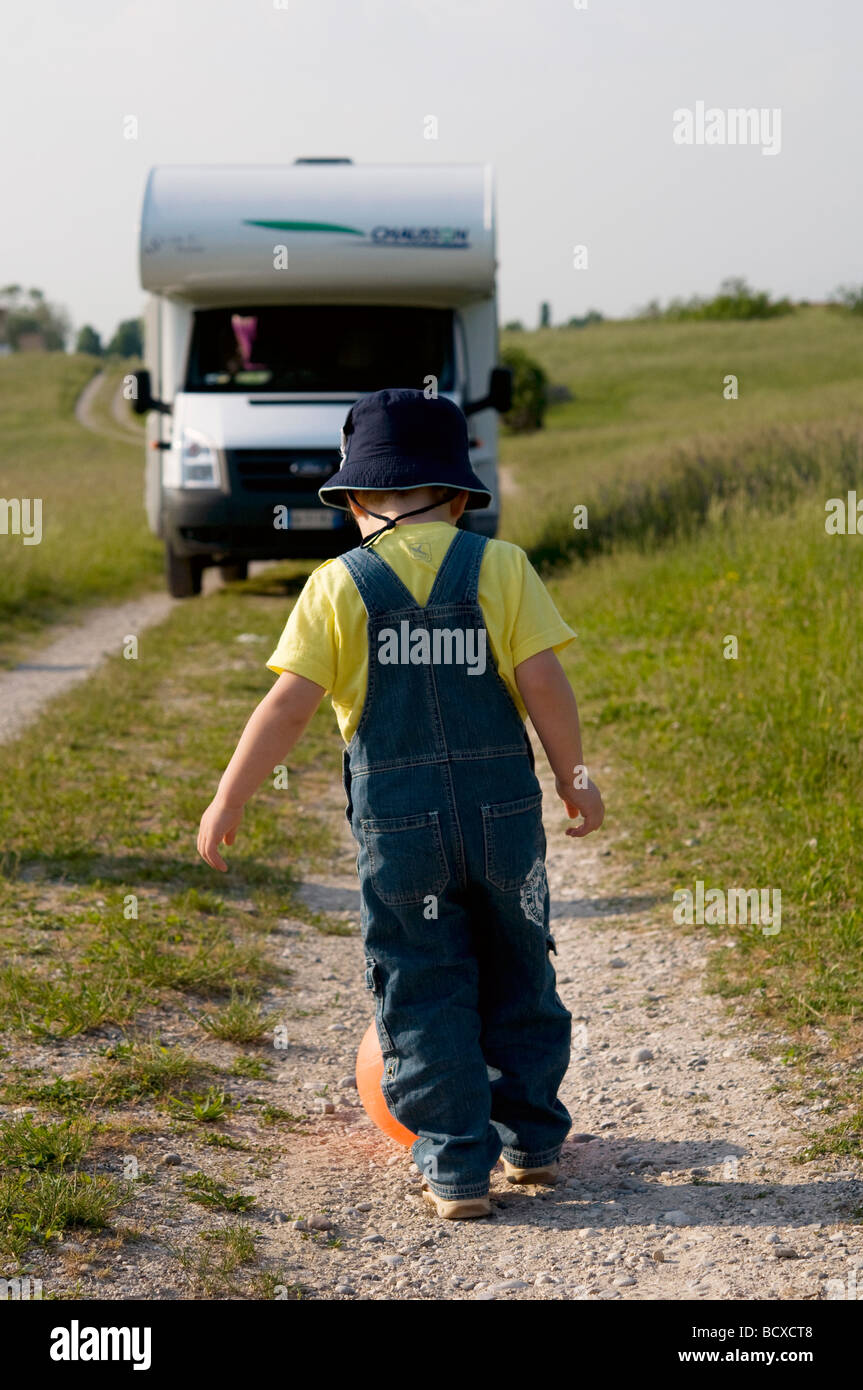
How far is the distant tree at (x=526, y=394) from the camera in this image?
44.7 metres

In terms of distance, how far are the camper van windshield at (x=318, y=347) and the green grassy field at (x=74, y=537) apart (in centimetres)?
241

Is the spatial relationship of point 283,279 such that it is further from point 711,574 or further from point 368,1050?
point 368,1050

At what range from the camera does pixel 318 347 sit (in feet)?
36.8

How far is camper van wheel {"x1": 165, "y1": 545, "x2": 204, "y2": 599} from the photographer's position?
12344 mm

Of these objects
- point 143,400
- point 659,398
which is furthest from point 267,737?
point 659,398

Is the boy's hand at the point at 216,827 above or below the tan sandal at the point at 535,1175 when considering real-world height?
above

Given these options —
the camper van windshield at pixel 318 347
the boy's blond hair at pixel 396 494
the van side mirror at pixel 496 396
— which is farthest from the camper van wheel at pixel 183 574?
the boy's blond hair at pixel 396 494

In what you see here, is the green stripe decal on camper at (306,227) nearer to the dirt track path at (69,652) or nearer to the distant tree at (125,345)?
the dirt track path at (69,652)

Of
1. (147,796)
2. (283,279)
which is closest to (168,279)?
(283,279)

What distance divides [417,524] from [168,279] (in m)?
8.53

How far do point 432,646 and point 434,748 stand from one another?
8.4 inches

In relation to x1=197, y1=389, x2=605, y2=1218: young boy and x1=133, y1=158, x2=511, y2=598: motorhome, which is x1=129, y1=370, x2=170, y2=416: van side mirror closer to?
x1=133, y1=158, x2=511, y2=598: motorhome

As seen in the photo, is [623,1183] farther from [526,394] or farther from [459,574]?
[526,394]

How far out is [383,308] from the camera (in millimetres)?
11320
